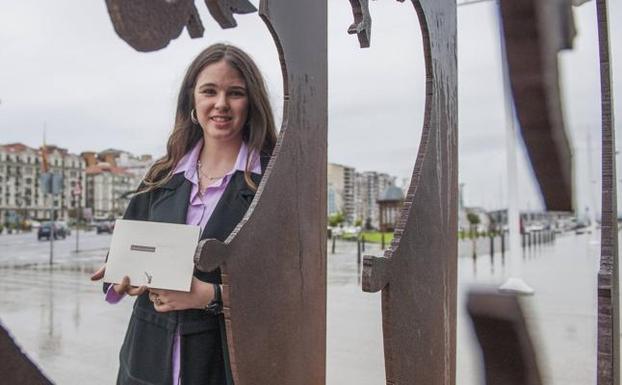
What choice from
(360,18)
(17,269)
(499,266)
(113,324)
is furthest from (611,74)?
(17,269)

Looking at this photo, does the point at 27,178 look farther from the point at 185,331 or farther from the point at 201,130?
the point at 185,331

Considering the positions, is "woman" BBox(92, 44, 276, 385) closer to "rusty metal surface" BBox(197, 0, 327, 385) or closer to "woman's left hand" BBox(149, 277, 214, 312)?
"woman's left hand" BBox(149, 277, 214, 312)

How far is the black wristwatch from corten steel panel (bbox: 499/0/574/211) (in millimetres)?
858

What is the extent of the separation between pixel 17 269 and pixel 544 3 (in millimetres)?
11778

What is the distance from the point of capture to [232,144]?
176 centimetres

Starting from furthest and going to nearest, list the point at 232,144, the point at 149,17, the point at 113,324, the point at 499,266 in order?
the point at 499,266 < the point at 113,324 < the point at 232,144 < the point at 149,17

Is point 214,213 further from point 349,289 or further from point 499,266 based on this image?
point 499,266

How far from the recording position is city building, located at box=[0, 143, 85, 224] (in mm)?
55438

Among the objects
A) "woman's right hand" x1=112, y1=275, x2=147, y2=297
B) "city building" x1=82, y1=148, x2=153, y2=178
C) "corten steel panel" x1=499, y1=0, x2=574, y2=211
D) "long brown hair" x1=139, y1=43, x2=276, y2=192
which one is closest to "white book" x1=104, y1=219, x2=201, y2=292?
"woman's right hand" x1=112, y1=275, x2=147, y2=297

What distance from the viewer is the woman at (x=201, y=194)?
1578 mm

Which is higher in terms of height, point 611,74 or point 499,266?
point 611,74

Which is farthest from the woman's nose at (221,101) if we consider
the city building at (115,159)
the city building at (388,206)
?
the city building at (115,159)

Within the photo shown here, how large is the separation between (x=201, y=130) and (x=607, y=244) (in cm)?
121

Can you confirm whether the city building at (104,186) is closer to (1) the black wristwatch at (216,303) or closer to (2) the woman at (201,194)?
(2) the woman at (201,194)
